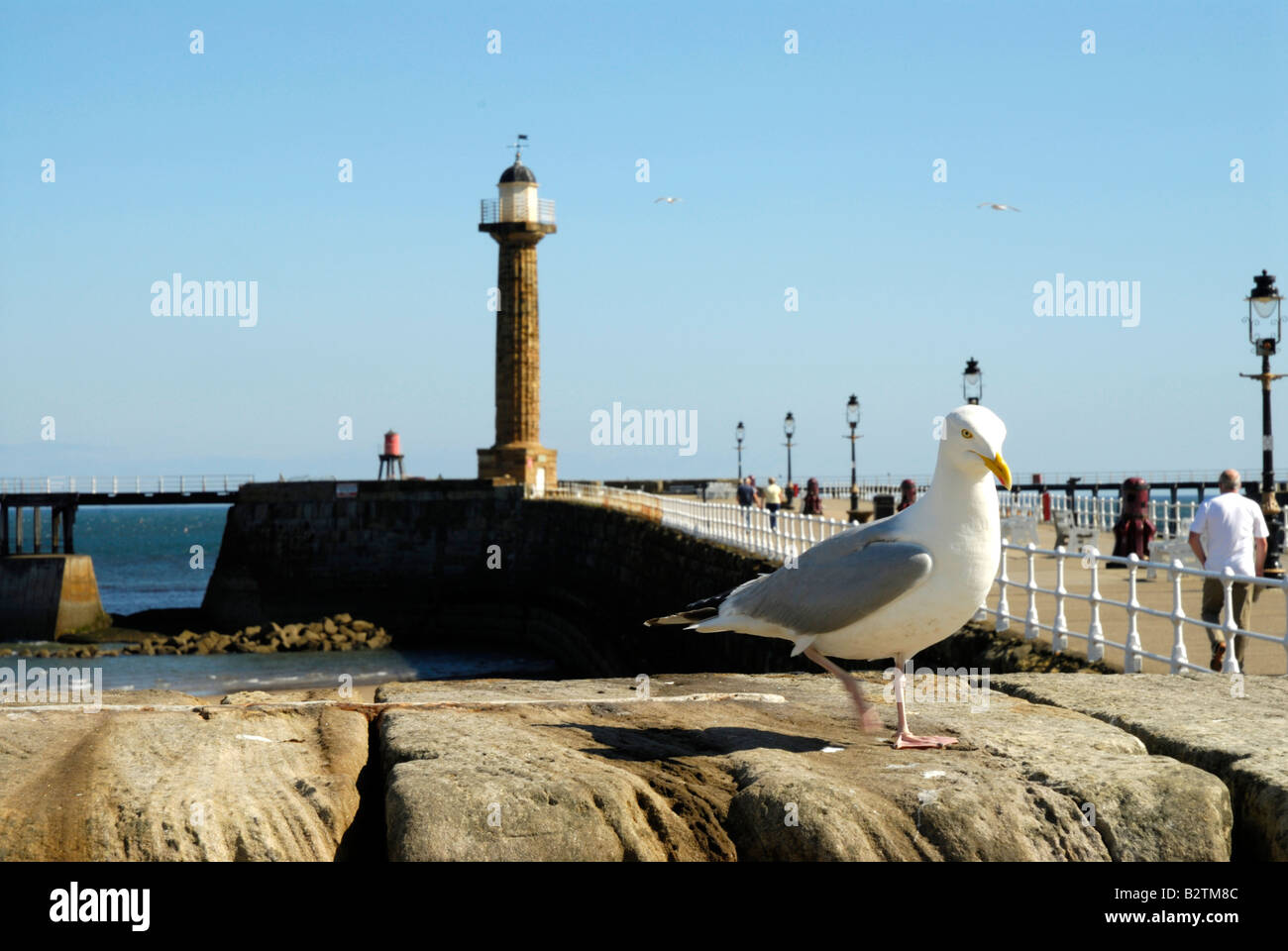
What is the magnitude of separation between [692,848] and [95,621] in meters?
44.5

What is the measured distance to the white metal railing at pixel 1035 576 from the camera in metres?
8.36

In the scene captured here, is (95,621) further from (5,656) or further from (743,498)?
(743,498)

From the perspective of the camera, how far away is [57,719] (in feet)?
13.0

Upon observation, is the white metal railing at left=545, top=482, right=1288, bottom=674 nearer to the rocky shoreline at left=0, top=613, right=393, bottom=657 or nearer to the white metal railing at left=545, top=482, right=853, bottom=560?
the white metal railing at left=545, top=482, right=853, bottom=560

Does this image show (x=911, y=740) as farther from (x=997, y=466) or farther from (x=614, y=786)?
(x=614, y=786)

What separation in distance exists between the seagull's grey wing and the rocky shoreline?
35668mm

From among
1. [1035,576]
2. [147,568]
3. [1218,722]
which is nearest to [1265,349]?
[1035,576]

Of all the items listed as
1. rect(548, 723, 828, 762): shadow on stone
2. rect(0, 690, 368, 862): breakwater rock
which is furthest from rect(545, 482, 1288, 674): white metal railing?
rect(0, 690, 368, 862): breakwater rock

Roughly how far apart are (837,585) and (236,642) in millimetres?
36870

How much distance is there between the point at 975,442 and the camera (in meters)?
4.15

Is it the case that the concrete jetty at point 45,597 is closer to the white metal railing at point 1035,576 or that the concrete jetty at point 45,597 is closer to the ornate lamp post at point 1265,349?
the white metal railing at point 1035,576

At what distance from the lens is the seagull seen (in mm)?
4191
